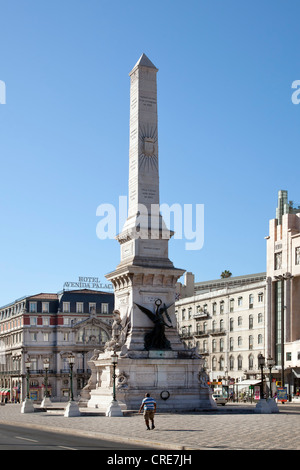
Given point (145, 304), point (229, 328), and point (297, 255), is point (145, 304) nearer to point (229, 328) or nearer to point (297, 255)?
point (297, 255)

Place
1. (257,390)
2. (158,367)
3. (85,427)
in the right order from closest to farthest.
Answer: (85,427)
(158,367)
(257,390)

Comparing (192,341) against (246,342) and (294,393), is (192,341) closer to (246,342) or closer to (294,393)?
(246,342)

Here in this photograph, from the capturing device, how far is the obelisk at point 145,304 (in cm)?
4322

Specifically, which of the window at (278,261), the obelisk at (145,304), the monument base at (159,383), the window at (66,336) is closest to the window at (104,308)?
the window at (66,336)

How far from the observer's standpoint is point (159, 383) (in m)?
43.4

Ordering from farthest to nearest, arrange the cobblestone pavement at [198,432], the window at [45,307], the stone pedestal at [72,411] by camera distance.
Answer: the window at [45,307] < the stone pedestal at [72,411] < the cobblestone pavement at [198,432]

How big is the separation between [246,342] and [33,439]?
65.8 m

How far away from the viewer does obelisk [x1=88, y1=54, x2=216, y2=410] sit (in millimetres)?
43219

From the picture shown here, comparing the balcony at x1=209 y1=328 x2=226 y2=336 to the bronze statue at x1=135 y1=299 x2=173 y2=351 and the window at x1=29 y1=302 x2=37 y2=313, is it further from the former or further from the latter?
the bronze statue at x1=135 y1=299 x2=173 y2=351

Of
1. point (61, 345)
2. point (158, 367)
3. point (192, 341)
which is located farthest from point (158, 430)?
point (61, 345)

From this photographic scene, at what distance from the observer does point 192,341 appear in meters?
Answer: 102

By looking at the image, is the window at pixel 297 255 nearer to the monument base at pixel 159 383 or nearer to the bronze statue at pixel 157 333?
the monument base at pixel 159 383

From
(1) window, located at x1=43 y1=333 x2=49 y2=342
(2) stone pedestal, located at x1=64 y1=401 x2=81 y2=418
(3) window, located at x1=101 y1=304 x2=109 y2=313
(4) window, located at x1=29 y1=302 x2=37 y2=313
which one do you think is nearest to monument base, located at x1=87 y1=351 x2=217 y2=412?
(2) stone pedestal, located at x1=64 y1=401 x2=81 y2=418
